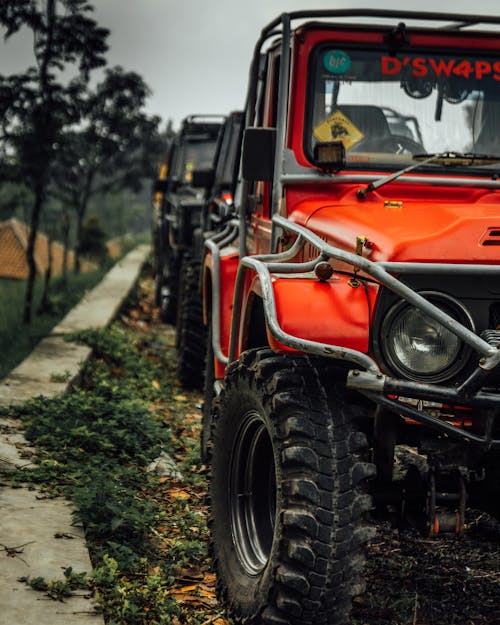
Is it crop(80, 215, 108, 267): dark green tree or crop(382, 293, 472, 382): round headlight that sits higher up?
crop(382, 293, 472, 382): round headlight

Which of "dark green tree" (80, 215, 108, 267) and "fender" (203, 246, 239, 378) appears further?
"dark green tree" (80, 215, 108, 267)

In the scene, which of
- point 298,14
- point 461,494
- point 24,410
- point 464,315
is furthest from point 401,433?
point 24,410

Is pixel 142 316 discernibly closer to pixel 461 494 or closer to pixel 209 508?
pixel 209 508

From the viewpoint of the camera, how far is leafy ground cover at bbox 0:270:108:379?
9.02m

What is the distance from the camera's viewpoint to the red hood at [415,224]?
338 centimetres

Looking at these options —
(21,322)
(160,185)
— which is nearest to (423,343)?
(21,322)

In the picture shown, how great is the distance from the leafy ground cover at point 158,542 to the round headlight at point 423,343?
866 mm

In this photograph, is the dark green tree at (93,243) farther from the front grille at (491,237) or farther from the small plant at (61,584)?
the front grille at (491,237)

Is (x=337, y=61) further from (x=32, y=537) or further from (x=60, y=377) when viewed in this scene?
(x=60, y=377)

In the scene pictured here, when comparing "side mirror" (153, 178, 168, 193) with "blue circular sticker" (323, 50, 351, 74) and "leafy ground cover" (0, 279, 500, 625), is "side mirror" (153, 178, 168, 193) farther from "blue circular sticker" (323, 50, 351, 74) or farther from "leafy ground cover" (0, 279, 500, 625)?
"blue circular sticker" (323, 50, 351, 74)

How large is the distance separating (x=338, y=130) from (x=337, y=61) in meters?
0.34

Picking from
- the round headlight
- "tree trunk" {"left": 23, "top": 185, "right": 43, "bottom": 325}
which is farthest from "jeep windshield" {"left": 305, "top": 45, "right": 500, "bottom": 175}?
"tree trunk" {"left": 23, "top": 185, "right": 43, "bottom": 325}

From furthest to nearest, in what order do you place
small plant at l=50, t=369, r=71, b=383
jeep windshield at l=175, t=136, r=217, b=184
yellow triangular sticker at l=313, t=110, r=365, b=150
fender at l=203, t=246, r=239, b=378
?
jeep windshield at l=175, t=136, r=217, b=184, small plant at l=50, t=369, r=71, b=383, fender at l=203, t=246, r=239, b=378, yellow triangular sticker at l=313, t=110, r=365, b=150

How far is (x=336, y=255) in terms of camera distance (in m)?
3.47
